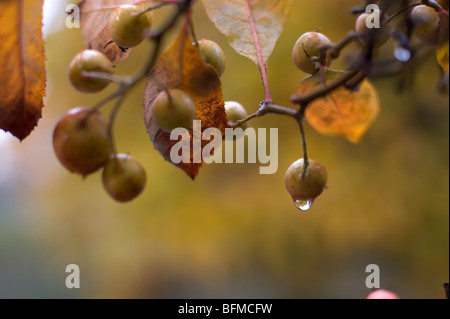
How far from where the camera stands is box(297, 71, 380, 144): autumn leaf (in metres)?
0.90

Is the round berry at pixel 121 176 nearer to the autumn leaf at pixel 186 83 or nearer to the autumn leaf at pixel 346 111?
the autumn leaf at pixel 186 83

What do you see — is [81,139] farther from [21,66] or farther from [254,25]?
[254,25]

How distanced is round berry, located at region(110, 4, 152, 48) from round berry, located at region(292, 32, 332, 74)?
260 mm

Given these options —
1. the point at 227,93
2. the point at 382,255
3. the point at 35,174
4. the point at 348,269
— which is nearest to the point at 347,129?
the point at 227,93

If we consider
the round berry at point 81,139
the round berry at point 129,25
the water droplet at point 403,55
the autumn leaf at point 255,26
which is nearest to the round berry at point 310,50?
the autumn leaf at point 255,26

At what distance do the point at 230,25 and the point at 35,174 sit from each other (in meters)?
5.70

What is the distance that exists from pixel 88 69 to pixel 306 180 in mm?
372

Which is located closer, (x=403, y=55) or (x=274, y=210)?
(x=403, y=55)

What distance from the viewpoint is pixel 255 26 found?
32.2 inches

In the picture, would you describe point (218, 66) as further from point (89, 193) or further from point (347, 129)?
point (89, 193)

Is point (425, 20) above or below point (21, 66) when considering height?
above

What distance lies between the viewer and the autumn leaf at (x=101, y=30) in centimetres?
73

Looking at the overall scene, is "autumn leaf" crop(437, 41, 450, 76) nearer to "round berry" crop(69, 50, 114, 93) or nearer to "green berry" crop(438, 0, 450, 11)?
"green berry" crop(438, 0, 450, 11)

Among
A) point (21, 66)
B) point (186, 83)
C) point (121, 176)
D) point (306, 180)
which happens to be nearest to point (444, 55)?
point (306, 180)
